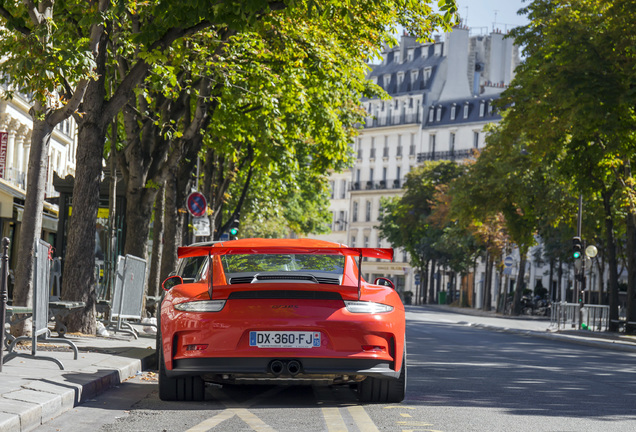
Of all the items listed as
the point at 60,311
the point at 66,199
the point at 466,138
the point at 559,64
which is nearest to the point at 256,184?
the point at 559,64

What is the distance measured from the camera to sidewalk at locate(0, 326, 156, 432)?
7.84m

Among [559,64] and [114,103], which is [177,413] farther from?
[559,64]

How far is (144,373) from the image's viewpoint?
41.3ft

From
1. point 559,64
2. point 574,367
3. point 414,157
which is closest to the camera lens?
point 574,367

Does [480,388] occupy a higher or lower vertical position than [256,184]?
lower

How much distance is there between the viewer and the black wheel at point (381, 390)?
9727 millimetres

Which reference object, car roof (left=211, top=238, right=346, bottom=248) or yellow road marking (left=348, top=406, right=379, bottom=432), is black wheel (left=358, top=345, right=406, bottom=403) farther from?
car roof (left=211, top=238, right=346, bottom=248)

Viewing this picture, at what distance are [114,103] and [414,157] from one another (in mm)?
97402

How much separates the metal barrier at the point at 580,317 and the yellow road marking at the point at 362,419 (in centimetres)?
2955

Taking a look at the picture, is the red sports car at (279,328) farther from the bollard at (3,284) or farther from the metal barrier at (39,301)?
the metal barrier at (39,301)

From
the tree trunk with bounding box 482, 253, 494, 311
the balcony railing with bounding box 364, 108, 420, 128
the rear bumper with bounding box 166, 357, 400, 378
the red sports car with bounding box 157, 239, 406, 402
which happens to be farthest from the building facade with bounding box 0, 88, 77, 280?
the balcony railing with bounding box 364, 108, 420, 128

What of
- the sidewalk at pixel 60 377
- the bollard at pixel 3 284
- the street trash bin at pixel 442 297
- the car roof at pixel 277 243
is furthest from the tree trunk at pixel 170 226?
the street trash bin at pixel 442 297

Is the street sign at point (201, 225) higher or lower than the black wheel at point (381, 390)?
higher

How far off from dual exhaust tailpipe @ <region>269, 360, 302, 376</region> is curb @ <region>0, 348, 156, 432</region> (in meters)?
1.70
